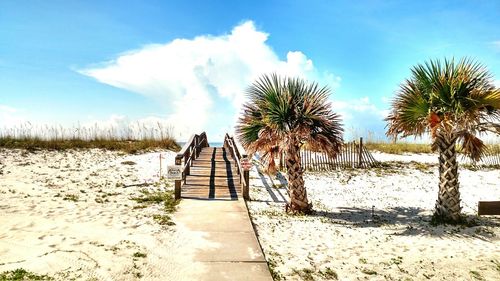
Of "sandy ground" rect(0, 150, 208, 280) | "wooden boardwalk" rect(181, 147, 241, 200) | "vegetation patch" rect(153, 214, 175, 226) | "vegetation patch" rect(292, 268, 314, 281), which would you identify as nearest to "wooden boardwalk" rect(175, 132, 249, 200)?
"wooden boardwalk" rect(181, 147, 241, 200)

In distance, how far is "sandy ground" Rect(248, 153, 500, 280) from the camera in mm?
6973

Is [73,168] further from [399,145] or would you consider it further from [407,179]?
[399,145]

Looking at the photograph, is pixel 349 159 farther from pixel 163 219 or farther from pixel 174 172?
pixel 163 219

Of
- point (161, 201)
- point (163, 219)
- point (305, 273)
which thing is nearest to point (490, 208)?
point (305, 273)

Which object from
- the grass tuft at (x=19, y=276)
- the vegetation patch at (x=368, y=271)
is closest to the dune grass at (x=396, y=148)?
the vegetation patch at (x=368, y=271)

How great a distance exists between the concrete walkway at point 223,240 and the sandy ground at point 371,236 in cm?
33

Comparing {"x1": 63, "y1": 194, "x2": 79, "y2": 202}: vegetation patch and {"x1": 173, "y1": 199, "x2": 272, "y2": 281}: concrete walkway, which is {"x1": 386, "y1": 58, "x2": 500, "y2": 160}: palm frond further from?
{"x1": 63, "y1": 194, "x2": 79, "y2": 202}: vegetation patch

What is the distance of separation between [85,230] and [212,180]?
691cm

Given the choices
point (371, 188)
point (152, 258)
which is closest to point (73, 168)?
point (152, 258)

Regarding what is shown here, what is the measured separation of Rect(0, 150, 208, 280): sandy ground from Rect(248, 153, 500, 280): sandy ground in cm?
228

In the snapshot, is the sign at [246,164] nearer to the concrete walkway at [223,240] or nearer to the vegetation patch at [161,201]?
the concrete walkway at [223,240]

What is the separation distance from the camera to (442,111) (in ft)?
32.1

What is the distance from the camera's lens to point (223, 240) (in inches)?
315

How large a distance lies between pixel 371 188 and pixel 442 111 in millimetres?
7384
